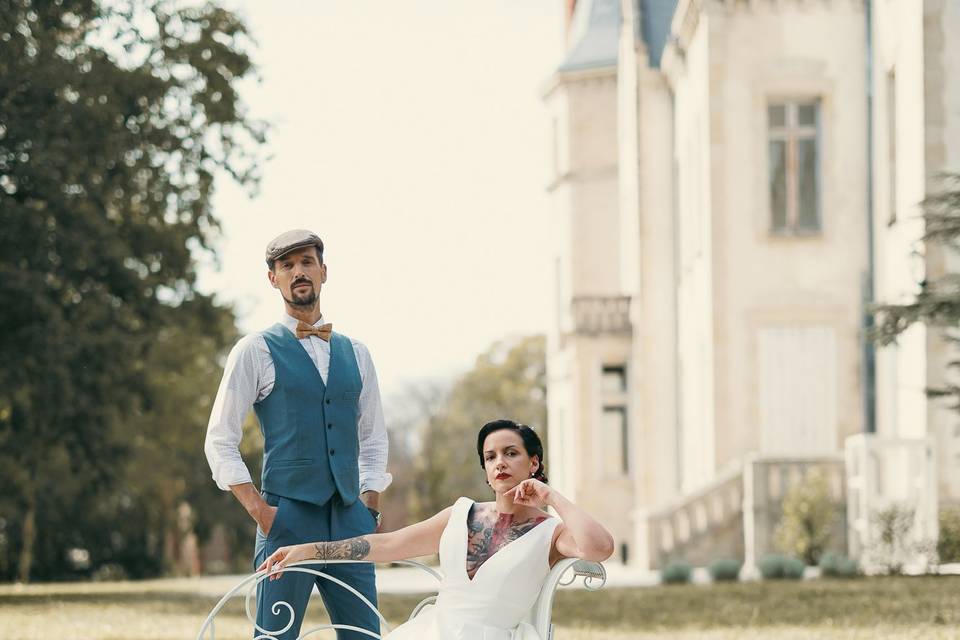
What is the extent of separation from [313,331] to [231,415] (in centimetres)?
43

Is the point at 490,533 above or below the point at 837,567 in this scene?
above

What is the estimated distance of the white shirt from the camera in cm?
612

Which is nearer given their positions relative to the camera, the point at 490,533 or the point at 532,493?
the point at 532,493

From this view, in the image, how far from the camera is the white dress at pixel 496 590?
19.1 ft

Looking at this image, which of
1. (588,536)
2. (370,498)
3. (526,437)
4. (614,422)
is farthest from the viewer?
(614,422)

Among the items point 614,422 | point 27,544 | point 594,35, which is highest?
point 594,35

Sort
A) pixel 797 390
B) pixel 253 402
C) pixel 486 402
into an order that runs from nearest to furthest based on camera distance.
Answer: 1. pixel 253 402
2. pixel 797 390
3. pixel 486 402

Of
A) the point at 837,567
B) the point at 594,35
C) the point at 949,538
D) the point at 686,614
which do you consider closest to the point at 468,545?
the point at 686,614

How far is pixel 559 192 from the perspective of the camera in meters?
39.0

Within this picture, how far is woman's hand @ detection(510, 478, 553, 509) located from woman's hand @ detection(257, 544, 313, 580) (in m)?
0.76

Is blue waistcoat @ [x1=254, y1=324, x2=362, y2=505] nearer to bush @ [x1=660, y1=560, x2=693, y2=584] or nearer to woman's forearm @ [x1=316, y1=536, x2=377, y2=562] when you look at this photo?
woman's forearm @ [x1=316, y1=536, x2=377, y2=562]

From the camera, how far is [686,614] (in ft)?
51.6

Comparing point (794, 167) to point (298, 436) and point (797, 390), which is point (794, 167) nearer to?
point (797, 390)

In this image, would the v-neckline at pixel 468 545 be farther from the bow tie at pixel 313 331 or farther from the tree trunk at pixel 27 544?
the tree trunk at pixel 27 544
